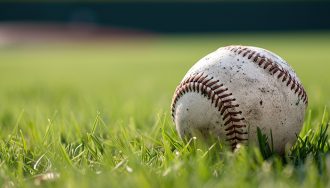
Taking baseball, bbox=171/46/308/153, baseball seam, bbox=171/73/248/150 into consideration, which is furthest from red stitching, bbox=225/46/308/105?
baseball seam, bbox=171/73/248/150

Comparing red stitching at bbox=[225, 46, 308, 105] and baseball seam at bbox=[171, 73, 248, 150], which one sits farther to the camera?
red stitching at bbox=[225, 46, 308, 105]

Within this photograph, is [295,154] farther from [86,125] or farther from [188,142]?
[86,125]

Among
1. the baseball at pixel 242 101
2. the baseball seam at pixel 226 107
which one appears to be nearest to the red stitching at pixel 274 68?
the baseball at pixel 242 101

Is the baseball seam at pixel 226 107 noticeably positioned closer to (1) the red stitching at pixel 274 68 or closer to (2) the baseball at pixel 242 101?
(2) the baseball at pixel 242 101

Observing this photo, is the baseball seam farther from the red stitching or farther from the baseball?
the red stitching

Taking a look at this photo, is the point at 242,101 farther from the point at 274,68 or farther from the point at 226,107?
the point at 274,68

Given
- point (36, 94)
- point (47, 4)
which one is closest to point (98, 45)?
point (47, 4)

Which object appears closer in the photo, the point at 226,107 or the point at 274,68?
the point at 226,107

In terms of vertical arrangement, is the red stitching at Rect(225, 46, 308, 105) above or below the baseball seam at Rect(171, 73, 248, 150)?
above

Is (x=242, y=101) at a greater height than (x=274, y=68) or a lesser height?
lesser

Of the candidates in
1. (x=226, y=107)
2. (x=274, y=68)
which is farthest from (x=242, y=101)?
(x=274, y=68)
